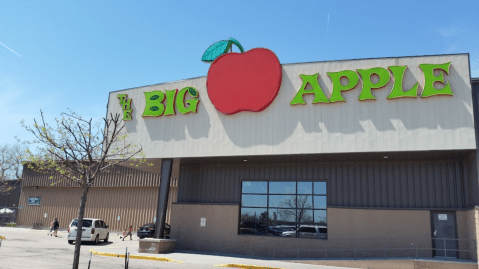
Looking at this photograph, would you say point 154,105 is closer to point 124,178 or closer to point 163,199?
point 163,199

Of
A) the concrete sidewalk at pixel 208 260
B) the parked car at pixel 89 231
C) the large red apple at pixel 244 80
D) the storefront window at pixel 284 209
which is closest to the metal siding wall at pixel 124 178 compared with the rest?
the parked car at pixel 89 231

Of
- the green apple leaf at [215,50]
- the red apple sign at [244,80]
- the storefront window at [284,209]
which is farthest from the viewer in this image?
the green apple leaf at [215,50]

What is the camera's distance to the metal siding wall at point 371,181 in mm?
19188

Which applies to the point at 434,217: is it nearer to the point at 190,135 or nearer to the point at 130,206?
the point at 190,135

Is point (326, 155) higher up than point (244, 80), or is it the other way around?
point (244, 80)

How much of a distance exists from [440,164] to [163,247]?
15.5 meters

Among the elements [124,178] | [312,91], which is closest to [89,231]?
[124,178]

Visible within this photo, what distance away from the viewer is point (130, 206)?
35625 mm

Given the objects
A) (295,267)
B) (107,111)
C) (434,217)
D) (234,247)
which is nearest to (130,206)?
(107,111)

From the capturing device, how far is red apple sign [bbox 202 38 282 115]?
20.8m

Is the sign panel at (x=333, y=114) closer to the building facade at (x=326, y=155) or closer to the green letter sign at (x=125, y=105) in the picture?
the building facade at (x=326, y=155)

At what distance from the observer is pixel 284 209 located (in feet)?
73.1

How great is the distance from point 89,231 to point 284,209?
13650mm

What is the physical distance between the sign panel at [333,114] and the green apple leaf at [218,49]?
6.69 feet
